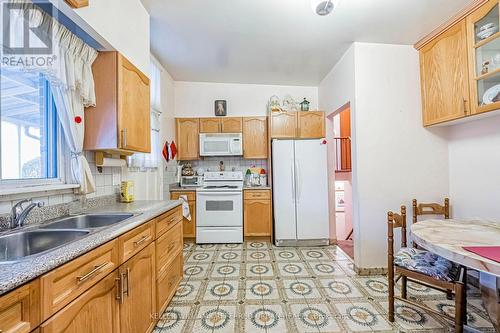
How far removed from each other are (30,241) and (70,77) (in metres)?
0.98

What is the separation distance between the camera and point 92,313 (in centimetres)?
98

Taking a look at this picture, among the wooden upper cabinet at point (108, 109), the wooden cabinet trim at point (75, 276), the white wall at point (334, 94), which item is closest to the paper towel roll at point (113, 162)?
the wooden upper cabinet at point (108, 109)

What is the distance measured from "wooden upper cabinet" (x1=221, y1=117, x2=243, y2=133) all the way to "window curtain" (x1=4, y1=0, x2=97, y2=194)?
2.23m

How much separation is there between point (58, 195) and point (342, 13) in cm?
270

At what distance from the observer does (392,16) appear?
6.83 ft

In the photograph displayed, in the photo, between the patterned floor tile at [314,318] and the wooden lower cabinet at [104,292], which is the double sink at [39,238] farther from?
the patterned floor tile at [314,318]

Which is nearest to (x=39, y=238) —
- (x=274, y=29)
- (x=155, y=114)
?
(x=155, y=114)

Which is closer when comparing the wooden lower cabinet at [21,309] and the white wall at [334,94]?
the wooden lower cabinet at [21,309]

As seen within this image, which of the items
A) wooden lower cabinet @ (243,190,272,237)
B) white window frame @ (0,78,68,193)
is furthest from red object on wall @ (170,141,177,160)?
white window frame @ (0,78,68,193)

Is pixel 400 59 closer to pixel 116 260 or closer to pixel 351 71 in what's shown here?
pixel 351 71

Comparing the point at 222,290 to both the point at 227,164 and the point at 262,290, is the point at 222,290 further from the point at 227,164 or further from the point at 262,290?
the point at 227,164

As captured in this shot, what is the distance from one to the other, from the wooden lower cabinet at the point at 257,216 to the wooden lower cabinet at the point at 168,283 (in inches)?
57.5

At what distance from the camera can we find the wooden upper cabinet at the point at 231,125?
12.2 ft

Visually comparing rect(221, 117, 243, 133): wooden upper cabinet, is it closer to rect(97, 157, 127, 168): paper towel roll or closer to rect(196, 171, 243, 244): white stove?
rect(196, 171, 243, 244): white stove
